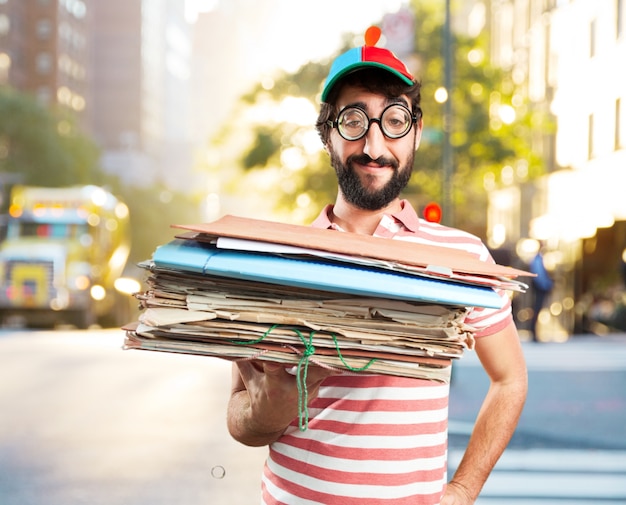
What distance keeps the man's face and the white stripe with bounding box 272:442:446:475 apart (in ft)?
1.99

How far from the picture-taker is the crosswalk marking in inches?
308

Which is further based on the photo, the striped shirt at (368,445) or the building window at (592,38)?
the building window at (592,38)

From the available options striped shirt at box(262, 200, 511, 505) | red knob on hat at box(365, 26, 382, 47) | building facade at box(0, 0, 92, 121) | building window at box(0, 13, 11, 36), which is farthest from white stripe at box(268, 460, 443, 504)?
building window at box(0, 13, 11, 36)

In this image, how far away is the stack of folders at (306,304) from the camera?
6.00ft

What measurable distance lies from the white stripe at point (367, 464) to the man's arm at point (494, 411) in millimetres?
177

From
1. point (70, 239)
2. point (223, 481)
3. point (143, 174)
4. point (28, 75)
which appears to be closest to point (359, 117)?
point (223, 481)

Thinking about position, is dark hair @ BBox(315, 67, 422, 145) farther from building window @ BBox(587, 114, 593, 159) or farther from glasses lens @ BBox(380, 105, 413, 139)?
building window @ BBox(587, 114, 593, 159)

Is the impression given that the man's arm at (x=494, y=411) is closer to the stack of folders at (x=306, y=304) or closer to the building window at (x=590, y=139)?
the stack of folders at (x=306, y=304)

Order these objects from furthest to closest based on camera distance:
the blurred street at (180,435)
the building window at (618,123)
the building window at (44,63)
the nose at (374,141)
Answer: the building window at (44,63), the building window at (618,123), the blurred street at (180,435), the nose at (374,141)

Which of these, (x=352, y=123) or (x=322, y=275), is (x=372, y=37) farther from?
(x=322, y=275)

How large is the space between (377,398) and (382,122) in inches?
25.2

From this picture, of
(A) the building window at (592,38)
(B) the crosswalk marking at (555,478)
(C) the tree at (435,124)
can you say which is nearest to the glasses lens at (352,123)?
(B) the crosswalk marking at (555,478)

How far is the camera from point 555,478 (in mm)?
8531

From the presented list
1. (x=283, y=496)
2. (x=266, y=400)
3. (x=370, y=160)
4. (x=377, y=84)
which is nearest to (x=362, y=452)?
(x=283, y=496)
